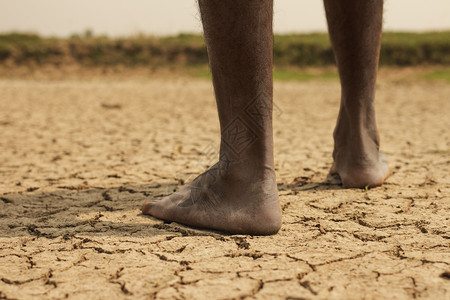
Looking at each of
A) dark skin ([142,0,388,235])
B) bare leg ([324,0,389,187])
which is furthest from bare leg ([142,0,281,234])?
bare leg ([324,0,389,187])

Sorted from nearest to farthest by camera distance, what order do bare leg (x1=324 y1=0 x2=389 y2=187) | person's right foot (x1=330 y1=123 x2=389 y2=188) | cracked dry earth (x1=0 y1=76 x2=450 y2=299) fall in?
cracked dry earth (x1=0 y1=76 x2=450 y2=299) → bare leg (x1=324 y1=0 x2=389 y2=187) → person's right foot (x1=330 y1=123 x2=389 y2=188)

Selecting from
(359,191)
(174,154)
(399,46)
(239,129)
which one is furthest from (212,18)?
(399,46)

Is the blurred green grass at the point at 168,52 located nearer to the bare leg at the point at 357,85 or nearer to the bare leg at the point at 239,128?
the bare leg at the point at 357,85

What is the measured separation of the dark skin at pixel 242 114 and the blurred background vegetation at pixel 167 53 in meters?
8.11

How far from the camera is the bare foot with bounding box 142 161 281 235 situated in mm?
1399

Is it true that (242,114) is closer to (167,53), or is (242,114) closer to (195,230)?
(195,230)

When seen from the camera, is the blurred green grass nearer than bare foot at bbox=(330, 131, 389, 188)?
No

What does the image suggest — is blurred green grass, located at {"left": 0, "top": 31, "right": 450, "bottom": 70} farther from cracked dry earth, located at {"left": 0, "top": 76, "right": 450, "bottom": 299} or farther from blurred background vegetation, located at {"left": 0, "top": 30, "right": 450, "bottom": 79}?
cracked dry earth, located at {"left": 0, "top": 76, "right": 450, "bottom": 299}

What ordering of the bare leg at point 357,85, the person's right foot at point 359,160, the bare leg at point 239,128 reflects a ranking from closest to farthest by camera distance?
the bare leg at point 239,128
the bare leg at point 357,85
the person's right foot at point 359,160

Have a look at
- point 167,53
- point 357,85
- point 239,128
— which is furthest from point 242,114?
point 167,53

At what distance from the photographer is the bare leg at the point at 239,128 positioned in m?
1.28

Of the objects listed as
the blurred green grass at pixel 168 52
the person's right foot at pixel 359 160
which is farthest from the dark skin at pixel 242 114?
the blurred green grass at pixel 168 52

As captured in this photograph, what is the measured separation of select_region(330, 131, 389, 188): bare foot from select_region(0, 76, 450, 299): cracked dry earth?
0.14 ft

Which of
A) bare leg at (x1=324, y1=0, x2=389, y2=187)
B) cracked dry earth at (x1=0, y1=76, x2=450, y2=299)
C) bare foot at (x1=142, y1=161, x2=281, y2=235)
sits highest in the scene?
bare leg at (x1=324, y1=0, x2=389, y2=187)
